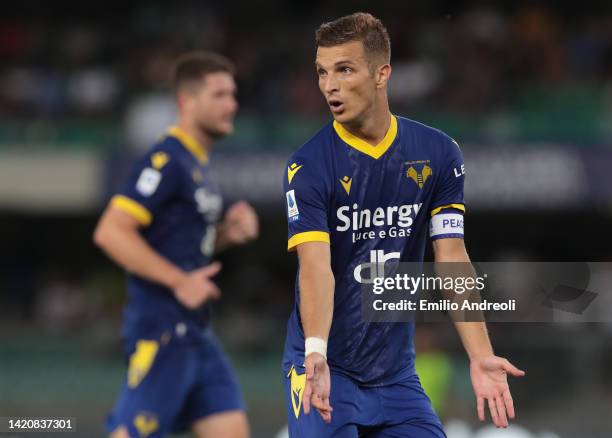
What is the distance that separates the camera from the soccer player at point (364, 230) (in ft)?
15.0

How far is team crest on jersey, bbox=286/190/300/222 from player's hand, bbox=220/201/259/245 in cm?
206

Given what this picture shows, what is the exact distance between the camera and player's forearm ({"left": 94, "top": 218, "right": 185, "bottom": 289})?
629cm

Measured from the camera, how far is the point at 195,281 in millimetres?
6176

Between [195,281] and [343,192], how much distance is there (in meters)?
1.70

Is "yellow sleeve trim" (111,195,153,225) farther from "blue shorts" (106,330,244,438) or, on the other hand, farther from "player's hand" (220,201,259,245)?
"blue shorts" (106,330,244,438)

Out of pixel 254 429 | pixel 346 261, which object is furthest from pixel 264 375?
pixel 346 261

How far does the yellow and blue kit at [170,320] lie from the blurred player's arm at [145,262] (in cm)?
8

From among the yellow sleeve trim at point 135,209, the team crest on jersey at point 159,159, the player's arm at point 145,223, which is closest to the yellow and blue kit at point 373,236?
the player's arm at point 145,223

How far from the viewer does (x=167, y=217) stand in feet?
21.5

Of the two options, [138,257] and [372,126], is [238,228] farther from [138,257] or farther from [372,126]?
[372,126]

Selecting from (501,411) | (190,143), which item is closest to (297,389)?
(501,411)

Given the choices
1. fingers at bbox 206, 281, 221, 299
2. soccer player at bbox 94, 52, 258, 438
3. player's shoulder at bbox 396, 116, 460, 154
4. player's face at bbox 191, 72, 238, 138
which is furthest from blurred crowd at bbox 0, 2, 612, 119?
player's shoulder at bbox 396, 116, 460, 154

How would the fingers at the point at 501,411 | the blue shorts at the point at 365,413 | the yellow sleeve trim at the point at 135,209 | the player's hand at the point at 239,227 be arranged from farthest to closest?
the player's hand at the point at 239,227, the yellow sleeve trim at the point at 135,209, the blue shorts at the point at 365,413, the fingers at the point at 501,411

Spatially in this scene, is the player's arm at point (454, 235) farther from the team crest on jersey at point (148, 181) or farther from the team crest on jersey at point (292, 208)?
the team crest on jersey at point (148, 181)
